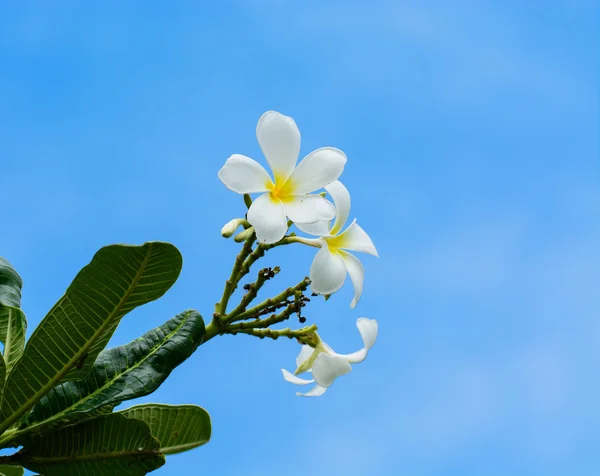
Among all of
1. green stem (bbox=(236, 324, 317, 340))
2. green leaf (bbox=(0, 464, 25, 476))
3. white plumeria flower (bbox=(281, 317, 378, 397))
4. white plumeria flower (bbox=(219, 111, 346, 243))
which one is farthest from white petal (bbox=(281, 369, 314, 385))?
green leaf (bbox=(0, 464, 25, 476))

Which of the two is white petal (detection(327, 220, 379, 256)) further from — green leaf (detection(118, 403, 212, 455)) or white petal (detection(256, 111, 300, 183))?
green leaf (detection(118, 403, 212, 455))

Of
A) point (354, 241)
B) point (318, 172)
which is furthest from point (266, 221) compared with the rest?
point (354, 241)

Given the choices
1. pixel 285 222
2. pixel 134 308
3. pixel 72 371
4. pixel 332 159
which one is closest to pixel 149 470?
pixel 72 371

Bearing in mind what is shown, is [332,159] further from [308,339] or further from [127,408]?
[127,408]

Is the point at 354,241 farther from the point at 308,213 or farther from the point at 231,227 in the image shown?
the point at 231,227

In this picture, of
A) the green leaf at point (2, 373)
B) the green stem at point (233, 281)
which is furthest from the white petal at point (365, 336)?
the green leaf at point (2, 373)

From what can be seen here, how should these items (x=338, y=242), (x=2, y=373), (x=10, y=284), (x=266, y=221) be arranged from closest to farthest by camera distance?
(x=266, y=221)
(x=2, y=373)
(x=338, y=242)
(x=10, y=284)
